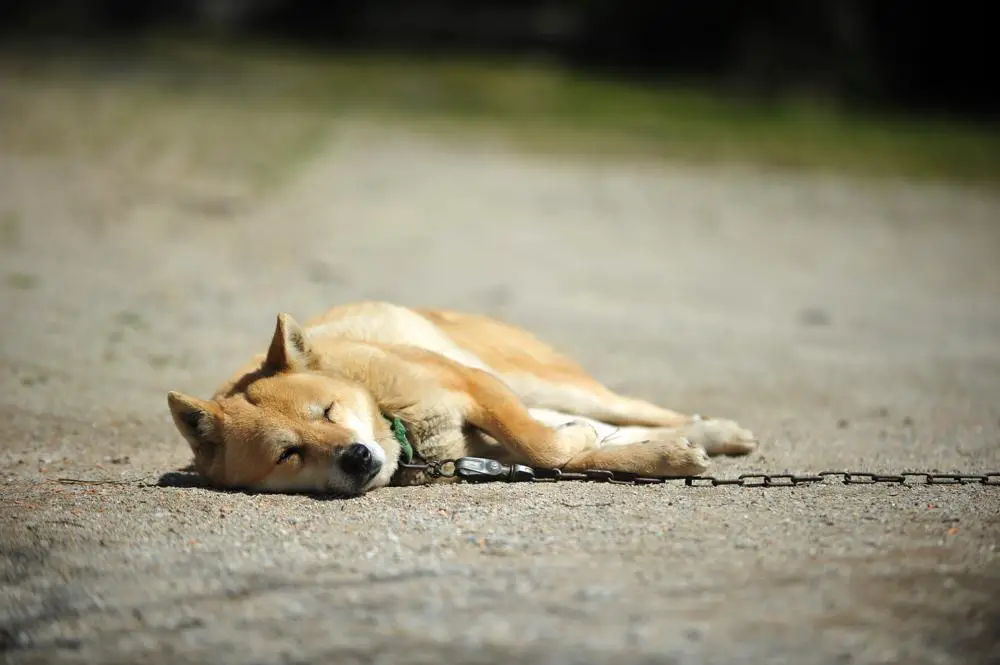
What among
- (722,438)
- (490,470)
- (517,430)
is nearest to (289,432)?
(490,470)

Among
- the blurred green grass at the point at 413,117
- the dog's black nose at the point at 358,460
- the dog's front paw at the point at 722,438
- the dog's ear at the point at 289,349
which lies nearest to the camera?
the dog's black nose at the point at 358,460

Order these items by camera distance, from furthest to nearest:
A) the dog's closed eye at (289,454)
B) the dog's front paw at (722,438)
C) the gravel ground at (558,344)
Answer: the dog's front paw at (722,438) → the dog's closed eye at (289,454) → the gravel ground at (558,344)

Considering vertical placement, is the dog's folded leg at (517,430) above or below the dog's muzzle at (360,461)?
above

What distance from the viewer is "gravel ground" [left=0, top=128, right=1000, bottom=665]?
119 inches

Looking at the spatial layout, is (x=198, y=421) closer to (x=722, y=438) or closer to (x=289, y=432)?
(x=289, y=432)

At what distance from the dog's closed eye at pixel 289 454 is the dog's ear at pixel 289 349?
16.6 inches

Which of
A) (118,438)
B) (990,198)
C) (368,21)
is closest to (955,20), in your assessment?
(990,198)

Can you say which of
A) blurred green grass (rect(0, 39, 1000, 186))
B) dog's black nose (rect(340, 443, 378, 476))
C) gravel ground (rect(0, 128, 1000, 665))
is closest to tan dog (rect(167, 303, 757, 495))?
dog's black nose (rect(340, 443, 378, 476))

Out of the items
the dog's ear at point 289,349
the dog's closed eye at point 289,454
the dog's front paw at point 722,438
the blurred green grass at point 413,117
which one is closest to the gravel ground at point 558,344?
the dog's front paw at point 722,438

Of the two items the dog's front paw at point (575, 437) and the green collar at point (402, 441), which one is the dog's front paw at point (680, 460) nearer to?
the dog's front paw at point (575, 437)

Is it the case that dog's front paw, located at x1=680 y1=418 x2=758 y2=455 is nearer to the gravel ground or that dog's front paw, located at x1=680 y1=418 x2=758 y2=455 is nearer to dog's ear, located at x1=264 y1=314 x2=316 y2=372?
the gravel ground

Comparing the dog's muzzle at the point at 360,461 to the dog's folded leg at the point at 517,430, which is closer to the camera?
the dog's muzzle at the point at 360,461

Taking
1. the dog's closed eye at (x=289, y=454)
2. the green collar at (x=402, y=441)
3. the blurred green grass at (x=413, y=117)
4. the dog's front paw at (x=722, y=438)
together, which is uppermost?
the blurred green grass at (x=413, y=117)

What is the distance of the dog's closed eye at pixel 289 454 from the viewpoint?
430 cm
